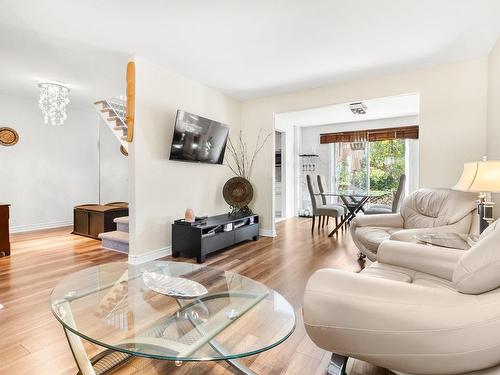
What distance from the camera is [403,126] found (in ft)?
20.1

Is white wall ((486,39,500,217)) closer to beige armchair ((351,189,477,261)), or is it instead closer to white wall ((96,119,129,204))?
beige armchair ((351,189,477,261))

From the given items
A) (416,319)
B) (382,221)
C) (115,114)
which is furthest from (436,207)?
(115,114)

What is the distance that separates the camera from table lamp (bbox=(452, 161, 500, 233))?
2.22 m

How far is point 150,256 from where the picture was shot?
136 inches

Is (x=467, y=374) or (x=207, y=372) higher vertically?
(x=467, y=374)

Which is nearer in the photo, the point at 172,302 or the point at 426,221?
the point at 172,302

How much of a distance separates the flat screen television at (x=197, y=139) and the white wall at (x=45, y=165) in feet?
10.9

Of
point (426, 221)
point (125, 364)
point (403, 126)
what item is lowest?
point (125, 364)

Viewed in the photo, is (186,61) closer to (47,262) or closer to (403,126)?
(47,262)

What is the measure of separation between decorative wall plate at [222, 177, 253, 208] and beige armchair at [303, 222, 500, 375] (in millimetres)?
3434

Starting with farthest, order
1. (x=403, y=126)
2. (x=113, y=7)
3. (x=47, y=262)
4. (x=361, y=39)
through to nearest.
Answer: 1. (x=403, y=126)
2. (x=47, y=262)
3. (x=361, y=39)
4. (x=113, y=7)

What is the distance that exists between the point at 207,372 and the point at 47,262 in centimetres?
293

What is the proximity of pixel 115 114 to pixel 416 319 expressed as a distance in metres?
5.42

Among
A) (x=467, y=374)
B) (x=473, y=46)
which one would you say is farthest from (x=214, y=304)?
(x=473, y=46)
